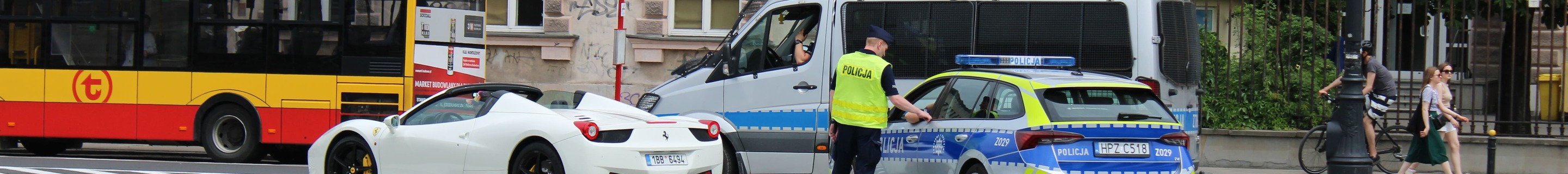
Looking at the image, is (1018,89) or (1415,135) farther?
(1415,135)

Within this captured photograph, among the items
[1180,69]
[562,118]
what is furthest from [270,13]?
[1180,69]

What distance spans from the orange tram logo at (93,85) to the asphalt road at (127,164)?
1.74 ft

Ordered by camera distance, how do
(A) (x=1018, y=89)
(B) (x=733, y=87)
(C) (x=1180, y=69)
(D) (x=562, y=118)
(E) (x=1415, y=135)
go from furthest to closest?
1. (E) (x=1415, y=135)
2. (B) (x=733, y=87)
3. (C) (x=1180, y=69)
4. (D) (x=562, y=118)
5. (A) (x=1018, y=89)

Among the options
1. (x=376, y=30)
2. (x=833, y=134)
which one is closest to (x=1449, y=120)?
→ (x=833, y=134)

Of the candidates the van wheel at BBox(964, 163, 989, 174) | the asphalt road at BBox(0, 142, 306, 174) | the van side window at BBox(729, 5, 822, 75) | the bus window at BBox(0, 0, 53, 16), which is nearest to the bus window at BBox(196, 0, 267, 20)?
the asphalt road at BBox(0, 142, 306, 174)

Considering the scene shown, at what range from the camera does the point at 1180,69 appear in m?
9.38

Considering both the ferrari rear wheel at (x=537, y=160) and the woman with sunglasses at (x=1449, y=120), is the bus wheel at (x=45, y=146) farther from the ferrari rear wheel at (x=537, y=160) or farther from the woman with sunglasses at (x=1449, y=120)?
the woman with sunglasses at (x=1449, y=120)

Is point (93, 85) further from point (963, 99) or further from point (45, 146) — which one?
point (963, 99)

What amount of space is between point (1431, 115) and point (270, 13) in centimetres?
881

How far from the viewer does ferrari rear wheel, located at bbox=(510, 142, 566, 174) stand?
7690 millimetres

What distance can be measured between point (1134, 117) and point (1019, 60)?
79.5 inches

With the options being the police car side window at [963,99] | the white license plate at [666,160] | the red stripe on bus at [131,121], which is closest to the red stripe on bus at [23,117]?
the red stripe on bus at [131,121]

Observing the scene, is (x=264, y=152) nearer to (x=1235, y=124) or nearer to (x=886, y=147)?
(x=886, y=147)

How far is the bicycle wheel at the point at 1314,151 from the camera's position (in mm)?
12320
